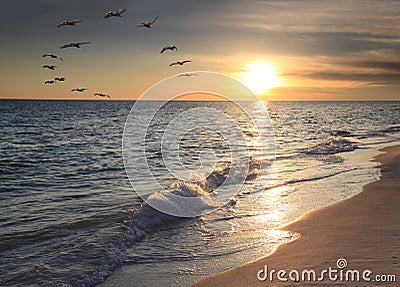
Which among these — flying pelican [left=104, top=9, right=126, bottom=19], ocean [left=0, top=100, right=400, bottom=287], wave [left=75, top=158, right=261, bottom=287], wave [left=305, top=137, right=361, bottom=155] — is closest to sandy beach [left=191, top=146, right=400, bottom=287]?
ocean [left=0, top=100, right=400, bottom=287]

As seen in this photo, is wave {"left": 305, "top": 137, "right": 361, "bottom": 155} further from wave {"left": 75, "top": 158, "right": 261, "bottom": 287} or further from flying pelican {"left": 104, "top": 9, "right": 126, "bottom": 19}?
flying pelican {"left": 104, "top": 9, "right": 126, "bottom": 19}

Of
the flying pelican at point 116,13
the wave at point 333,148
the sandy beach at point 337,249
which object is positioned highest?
the wave at point 333,148

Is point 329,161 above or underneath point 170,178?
above

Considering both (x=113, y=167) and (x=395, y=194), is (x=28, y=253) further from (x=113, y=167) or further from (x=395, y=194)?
(x=113, y=167)

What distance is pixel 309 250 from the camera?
25.6 ft

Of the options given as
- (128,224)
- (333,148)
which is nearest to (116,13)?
(128,224)

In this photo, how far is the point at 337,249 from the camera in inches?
301

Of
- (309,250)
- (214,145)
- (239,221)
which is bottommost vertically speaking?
(309,250)

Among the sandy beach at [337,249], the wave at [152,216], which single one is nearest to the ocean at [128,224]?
the wave at [152,216]

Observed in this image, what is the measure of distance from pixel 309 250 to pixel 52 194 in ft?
32.2

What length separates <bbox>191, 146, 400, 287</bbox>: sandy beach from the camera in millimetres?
6414

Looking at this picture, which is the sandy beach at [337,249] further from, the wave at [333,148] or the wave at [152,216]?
the wave at [333,148]

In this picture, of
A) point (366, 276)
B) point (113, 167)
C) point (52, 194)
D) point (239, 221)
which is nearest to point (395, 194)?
point (239, 221)

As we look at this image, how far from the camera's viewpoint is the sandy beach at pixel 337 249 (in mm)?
6414
